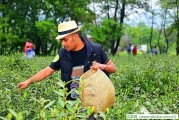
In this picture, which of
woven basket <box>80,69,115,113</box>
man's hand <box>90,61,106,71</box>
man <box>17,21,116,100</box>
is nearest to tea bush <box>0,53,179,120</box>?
woven basket <box>80,69,115,113</box>

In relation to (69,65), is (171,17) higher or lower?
lower

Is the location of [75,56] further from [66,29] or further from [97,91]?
[97,91]

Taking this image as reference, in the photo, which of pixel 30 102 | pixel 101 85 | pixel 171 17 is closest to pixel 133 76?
pixel 30 102

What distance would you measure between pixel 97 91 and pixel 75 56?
2.40ft

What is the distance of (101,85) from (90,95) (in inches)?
6.9

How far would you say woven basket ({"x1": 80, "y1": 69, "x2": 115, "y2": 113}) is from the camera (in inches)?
171

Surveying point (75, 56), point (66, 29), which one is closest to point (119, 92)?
point (75, 56)

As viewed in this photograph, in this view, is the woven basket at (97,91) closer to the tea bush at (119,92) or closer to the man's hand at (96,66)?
the man's hand at (96,66)

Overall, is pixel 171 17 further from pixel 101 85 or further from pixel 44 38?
pixel 101 85

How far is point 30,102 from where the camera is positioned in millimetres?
5309

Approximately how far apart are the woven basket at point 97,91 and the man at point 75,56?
28 centimetres

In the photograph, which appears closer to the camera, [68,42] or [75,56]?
[68,42]

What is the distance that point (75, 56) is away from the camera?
5.01m

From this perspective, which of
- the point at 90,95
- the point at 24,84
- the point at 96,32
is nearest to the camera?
the point at 90,95
